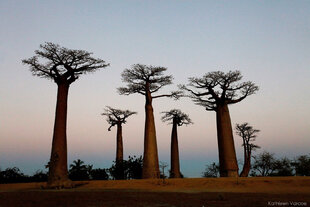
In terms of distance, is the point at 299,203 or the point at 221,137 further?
the point at 221,137

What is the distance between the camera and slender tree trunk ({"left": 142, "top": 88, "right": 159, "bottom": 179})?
1673 cm

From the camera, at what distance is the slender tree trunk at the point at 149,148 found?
16.7 metres

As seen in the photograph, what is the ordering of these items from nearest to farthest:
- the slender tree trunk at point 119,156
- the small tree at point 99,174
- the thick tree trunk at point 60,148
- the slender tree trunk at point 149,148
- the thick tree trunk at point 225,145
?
the thick tree trunk at point 60,148 → the slender tree trunk at point 149,148 → the thick tree trunk at point 225,145 → the slender tree trunk at point 119,156 → the small tree at point 99,174

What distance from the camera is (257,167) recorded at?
2995 cm

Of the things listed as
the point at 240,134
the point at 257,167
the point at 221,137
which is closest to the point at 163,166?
the point at 221,137

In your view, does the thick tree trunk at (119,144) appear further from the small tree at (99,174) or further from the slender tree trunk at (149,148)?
the slender tree trunk at (149,148)

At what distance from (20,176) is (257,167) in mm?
22184

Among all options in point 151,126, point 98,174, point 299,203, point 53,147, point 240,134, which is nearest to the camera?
point 299,203

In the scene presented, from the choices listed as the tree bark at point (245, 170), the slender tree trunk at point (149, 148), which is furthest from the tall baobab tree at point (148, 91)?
the tree bark at point (245, 170)

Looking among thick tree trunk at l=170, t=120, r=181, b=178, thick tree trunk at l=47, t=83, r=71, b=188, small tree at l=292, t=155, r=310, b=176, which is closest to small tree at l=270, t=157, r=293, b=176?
small tree at l=292, t=155, r=310, b=176

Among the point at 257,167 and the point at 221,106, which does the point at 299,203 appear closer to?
the point at 221,106

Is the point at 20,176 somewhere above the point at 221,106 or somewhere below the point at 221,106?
below

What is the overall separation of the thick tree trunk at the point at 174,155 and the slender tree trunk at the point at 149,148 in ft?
17.4

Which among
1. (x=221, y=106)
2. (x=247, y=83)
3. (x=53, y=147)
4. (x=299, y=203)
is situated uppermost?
(x=247, y=83)
